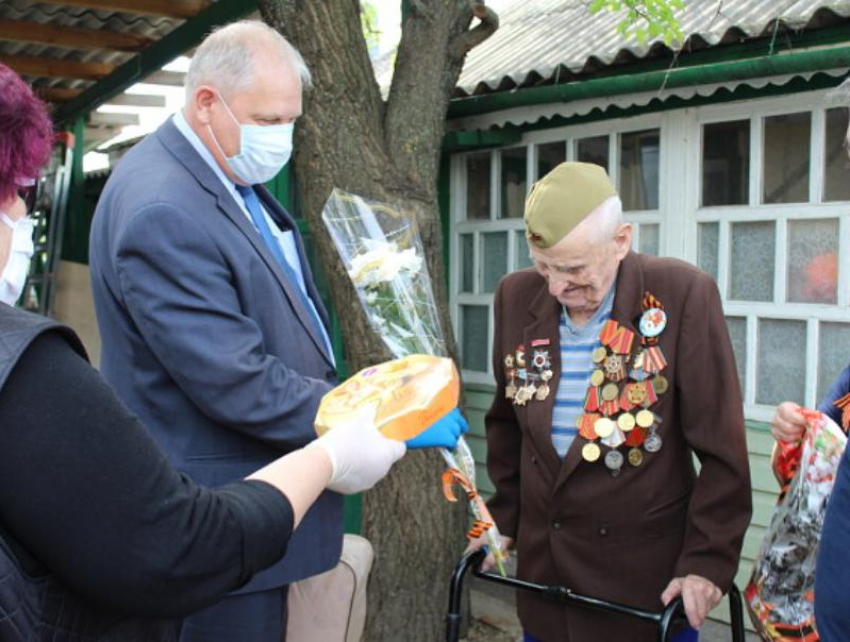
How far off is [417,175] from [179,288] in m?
2.46

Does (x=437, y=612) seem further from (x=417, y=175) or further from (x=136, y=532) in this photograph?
(x=136, y=532)

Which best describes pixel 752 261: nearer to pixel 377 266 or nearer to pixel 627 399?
pixel 627 399

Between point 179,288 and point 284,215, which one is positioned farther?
point 284,215

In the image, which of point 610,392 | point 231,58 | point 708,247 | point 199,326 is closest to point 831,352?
point 708,247

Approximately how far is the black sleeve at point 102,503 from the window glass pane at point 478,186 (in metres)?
4.84

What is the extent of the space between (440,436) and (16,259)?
91cm

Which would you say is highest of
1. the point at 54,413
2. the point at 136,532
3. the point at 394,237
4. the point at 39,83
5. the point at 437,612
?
the point at 39,83

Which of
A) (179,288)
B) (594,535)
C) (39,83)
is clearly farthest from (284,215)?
(39,83)

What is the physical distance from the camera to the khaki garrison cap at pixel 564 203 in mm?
2477

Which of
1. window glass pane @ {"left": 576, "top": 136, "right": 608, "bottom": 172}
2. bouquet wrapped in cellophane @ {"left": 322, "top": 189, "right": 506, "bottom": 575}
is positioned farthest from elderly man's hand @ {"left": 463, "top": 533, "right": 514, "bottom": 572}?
window glass pane @ {"left": 576, "top": 136, "right": 608, "bottom": 172}

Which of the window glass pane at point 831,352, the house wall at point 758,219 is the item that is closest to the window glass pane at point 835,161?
the house wall at point 758,219

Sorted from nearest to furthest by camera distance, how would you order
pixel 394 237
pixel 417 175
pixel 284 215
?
pixel 284 215
pixel 394 237
pixel 417 175

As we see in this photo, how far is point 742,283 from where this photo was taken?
16.0 ft

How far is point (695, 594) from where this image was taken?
2377 mm
